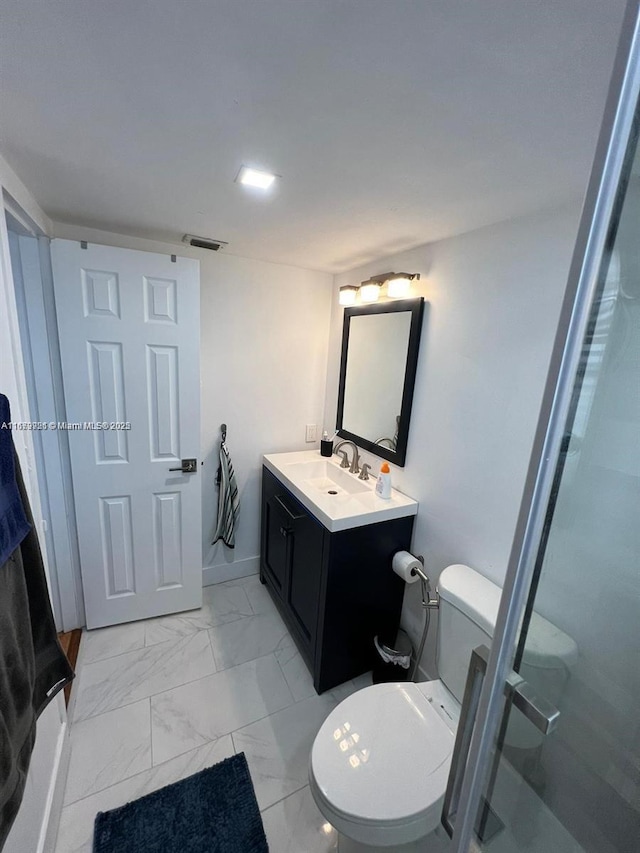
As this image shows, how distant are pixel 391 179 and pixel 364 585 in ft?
5.21

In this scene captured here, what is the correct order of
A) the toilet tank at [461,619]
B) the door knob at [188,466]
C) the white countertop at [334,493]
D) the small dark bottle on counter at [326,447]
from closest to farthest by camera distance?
1. the toilet tank at [461,619]
2. the white countertop at [334,493]
3. the door knob at [188,466]
4. the small dark bottle on counter at [326,447]

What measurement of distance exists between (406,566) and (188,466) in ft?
4.15

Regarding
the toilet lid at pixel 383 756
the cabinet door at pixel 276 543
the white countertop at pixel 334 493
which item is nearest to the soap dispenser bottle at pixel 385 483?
the white countertop at pixel 334 493

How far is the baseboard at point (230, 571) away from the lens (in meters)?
2.40

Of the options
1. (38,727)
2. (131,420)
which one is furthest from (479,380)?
(38,727)

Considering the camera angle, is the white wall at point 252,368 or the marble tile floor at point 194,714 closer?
the marble tile floor at point 194,714

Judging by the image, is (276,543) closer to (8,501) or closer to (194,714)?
(194,714)

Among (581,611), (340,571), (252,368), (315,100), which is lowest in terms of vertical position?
(340,571)

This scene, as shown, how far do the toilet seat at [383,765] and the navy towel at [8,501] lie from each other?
1.05m

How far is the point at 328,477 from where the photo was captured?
2219 mm

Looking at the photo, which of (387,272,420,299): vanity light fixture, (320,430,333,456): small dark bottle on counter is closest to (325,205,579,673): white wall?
(387,272,420,299): vanity light fixture

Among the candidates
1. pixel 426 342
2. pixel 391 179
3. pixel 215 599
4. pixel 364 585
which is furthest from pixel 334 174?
pixel 215 599

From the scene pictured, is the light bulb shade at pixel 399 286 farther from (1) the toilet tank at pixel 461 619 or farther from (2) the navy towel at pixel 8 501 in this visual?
(2) the navy towel at pixel 8 501

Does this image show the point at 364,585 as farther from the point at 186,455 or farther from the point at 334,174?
the point at 334,174
